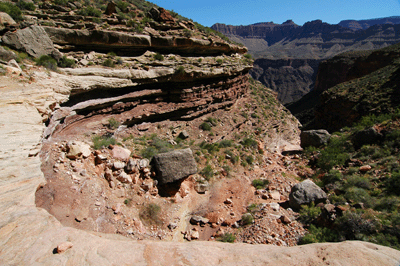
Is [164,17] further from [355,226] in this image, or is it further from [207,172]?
[355,226]

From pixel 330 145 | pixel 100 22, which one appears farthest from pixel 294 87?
pixel 100 22

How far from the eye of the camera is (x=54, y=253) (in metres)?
3.24

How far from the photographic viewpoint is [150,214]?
23.9ft

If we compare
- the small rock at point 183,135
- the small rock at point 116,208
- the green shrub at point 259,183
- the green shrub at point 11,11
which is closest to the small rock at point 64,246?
the small rock at point 116,208

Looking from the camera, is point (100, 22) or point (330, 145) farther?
point (330, 145)

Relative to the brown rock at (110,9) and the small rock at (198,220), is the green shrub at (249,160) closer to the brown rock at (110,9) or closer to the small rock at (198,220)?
the small rock at (198,220)

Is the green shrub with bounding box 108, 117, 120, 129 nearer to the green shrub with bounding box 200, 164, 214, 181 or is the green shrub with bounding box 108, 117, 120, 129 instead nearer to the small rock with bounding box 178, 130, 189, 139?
the small rock with bounding box 178, 130, 189, 139

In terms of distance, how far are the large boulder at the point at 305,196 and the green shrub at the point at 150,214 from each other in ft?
19.2

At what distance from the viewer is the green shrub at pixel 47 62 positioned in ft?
28.9

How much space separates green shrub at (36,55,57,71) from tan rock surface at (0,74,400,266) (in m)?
5.58

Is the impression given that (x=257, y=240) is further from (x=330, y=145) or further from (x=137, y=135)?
(x=330, y=145)

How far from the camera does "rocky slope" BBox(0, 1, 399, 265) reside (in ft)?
12.5

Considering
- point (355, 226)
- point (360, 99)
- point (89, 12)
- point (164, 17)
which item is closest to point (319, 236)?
point (355, 226)

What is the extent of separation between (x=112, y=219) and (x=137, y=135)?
21.7 feet
